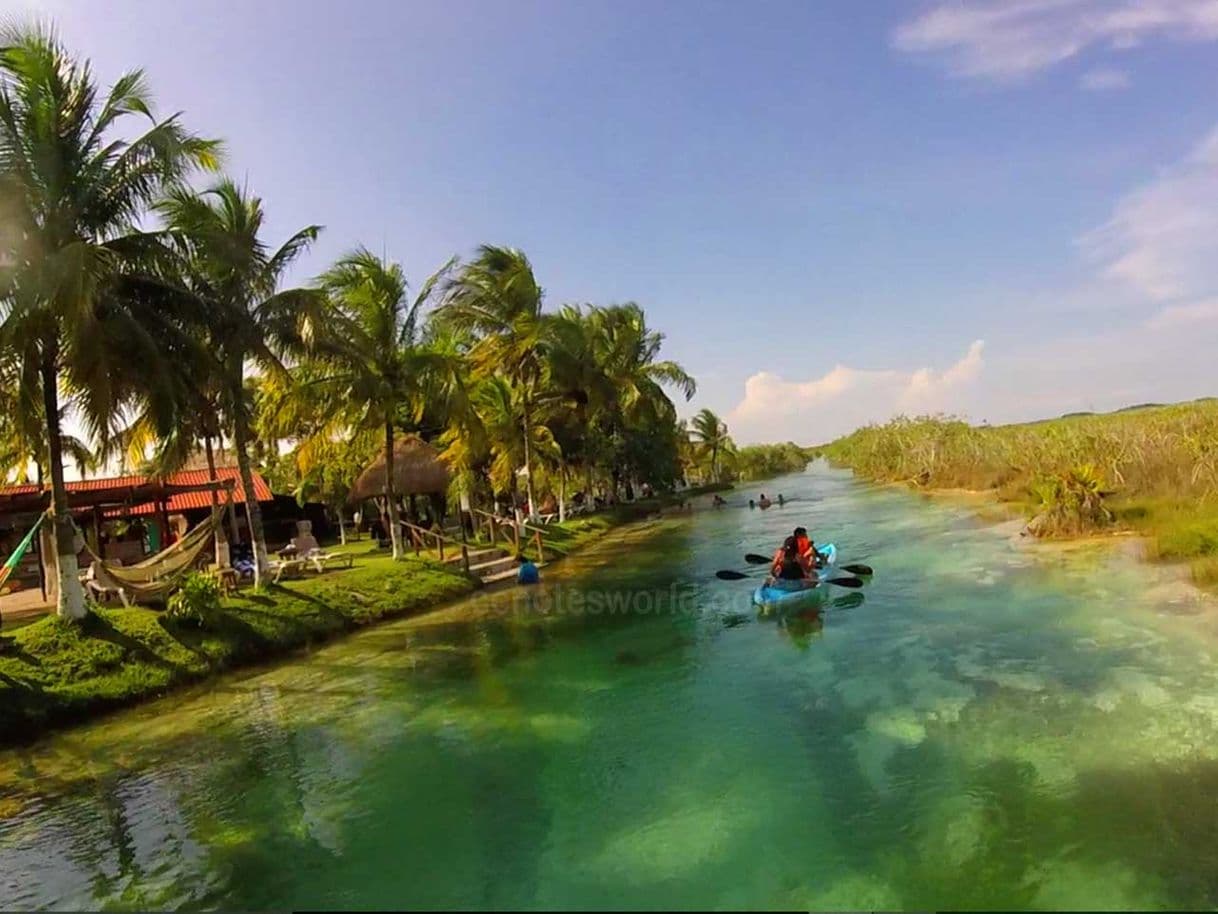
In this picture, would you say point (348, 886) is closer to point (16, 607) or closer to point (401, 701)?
point (401, 701)

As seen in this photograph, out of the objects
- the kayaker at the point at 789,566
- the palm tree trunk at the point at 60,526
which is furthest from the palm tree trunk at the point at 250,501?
the kayaker at the point at 789,566

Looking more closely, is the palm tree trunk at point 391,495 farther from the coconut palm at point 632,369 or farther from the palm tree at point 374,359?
the coconut palm at point 632,369

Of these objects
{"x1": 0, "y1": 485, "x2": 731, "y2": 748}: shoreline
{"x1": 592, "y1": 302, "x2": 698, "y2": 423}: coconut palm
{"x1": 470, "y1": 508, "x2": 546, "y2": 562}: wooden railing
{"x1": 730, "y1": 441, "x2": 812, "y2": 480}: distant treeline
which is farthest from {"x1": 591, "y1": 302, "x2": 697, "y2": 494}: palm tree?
{"x1": 730, "y1": 441, "x2": 812, "y2": 480}: distant treeline

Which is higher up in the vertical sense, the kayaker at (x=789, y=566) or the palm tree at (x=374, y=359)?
the palm tree at (x=374, y=359)

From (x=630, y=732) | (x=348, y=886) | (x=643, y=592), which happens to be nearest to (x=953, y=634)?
(x=630, y=732)

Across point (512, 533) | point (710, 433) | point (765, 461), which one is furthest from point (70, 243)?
point (765, 461)

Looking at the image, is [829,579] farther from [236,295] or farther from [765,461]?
[765,461]

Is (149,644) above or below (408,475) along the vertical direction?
below
